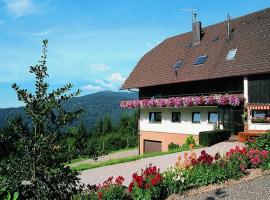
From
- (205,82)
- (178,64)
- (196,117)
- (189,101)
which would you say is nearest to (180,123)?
(196,117)

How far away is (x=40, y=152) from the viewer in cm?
738

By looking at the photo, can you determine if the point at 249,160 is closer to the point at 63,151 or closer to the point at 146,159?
the point at 63,151

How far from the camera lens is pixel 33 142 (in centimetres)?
735

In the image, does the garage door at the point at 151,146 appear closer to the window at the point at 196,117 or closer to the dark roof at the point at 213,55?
the window at the point at 196,117

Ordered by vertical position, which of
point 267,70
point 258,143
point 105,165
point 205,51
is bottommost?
point 105,165

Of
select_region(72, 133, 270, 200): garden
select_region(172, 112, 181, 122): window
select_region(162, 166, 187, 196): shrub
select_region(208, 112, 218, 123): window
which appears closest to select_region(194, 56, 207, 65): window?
select_region(208, 112, 218, 123): window

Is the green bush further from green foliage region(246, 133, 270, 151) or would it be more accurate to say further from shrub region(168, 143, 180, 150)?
green foliage region(246, 133, 270, 151)

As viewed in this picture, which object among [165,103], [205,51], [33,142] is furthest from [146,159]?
[33,142]

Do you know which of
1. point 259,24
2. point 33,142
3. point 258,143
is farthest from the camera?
point 259,24

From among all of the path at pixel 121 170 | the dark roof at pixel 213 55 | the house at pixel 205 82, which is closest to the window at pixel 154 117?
the house at pixel 205 82

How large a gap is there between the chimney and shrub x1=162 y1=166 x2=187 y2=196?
26167 mm

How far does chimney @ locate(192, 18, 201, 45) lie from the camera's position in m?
36.5

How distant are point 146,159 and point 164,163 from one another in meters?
3.16

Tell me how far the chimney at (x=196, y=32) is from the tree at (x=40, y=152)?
30.0 meters
